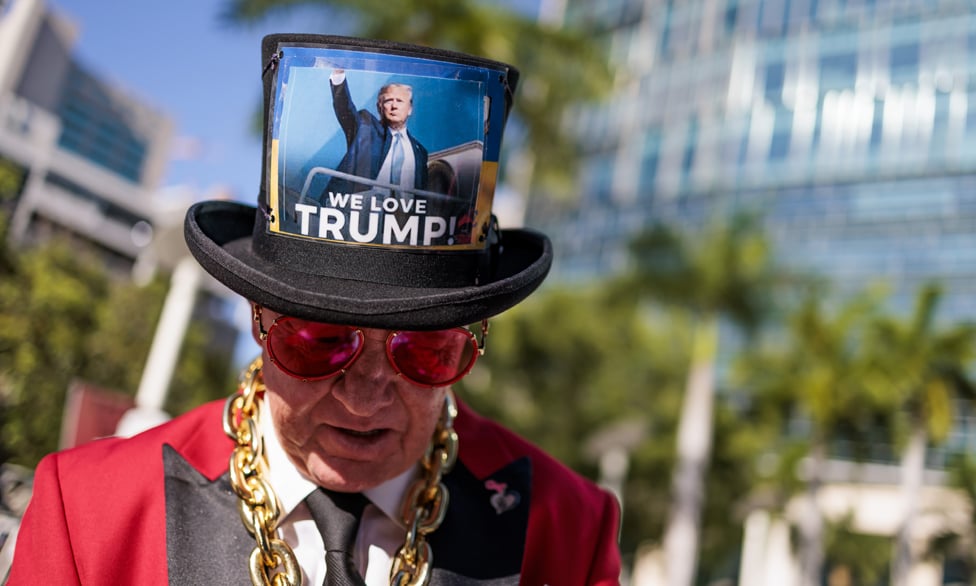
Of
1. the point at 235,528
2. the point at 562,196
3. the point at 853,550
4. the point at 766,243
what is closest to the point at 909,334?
the point at 766,243

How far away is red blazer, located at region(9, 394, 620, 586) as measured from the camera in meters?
1.96

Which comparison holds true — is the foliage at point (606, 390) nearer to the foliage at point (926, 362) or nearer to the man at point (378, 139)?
the foliage at point (926, 362)

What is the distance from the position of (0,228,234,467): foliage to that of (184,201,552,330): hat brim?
19268 millimetres

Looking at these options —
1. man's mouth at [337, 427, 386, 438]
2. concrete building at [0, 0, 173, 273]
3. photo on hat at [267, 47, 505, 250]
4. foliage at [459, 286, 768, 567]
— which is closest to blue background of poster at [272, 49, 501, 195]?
photo on hat at [267, 47, 505, 250]

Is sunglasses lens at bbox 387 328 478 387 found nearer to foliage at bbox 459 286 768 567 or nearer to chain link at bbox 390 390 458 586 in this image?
chain link at bbox 390 390 458 586

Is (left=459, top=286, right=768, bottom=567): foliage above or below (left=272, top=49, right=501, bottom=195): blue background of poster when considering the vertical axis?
above

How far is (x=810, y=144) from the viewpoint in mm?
44375

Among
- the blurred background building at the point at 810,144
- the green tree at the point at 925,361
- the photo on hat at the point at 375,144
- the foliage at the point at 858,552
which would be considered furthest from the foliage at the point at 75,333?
the foliage at the point at 858,552

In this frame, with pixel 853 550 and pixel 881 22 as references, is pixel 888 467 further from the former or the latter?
pixel 881 22

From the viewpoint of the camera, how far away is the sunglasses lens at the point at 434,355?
1.88m

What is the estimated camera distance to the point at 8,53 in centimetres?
960

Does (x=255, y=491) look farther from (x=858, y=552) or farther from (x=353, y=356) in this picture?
(x=858, y=552)

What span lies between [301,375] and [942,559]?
29058mm

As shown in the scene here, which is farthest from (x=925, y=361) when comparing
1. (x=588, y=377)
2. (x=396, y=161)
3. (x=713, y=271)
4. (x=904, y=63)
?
(x=396, y=161)
